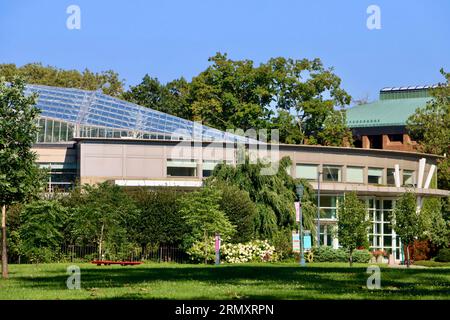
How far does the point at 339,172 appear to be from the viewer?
77250 mm

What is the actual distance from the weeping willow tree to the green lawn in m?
33.0

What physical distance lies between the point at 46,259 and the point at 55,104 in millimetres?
35368

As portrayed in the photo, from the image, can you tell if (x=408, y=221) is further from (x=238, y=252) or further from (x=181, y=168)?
(x=181, y=168)

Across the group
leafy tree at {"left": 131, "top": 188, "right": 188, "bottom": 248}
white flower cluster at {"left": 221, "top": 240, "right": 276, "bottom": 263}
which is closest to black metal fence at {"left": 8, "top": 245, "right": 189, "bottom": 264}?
leafy tree at {"left": 131, "top": 188, "right": 188, "bottom": 248}

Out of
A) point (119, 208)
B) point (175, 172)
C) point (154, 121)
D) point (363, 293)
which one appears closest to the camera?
point (363, 293)

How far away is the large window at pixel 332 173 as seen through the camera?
251 ft

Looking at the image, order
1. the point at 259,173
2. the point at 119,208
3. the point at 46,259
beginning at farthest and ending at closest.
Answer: the point at 259,173 → the point at 119,208 → the point at 46,259

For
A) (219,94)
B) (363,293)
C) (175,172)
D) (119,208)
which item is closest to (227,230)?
(119,208)

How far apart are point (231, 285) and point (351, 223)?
3730 cm

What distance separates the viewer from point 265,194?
60.7 m

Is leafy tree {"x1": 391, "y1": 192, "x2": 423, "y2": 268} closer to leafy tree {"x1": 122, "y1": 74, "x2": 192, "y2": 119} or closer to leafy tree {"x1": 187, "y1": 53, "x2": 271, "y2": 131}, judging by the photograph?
leafy tree {"x1": 187, "y1": 53, "x2": 271, "y2": 131}

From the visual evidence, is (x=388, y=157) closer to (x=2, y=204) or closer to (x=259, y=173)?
(x=259, y=173)

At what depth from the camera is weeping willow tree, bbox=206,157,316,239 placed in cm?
5944
